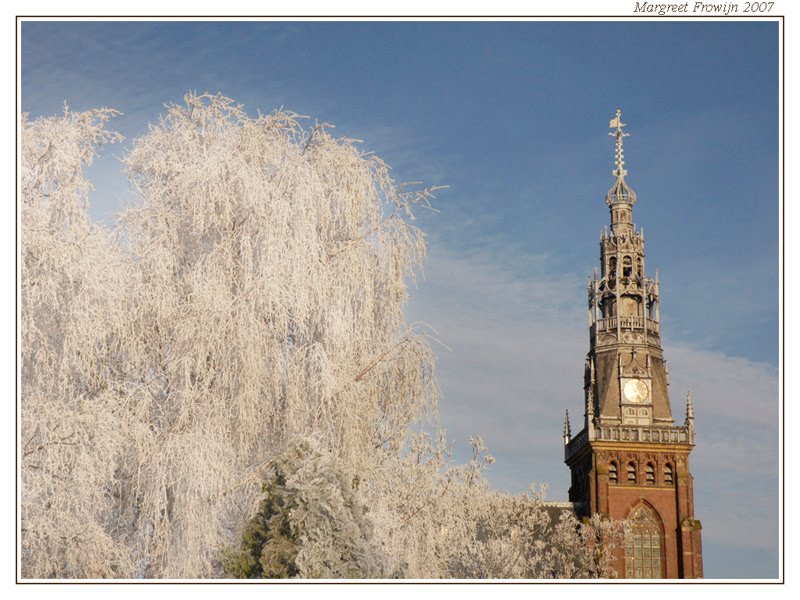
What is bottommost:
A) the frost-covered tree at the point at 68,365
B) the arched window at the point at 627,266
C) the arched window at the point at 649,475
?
the arched window at the point at 649,475

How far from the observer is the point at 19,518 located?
2208 cm

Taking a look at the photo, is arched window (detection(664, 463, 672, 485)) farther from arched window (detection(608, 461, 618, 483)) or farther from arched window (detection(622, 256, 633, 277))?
arched window (detection(622, 256, 633, 277))

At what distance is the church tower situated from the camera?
247ft

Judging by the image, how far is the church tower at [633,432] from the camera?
75438 mm

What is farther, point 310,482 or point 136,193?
point 136,193

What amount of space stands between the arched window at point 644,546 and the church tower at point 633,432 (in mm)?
59

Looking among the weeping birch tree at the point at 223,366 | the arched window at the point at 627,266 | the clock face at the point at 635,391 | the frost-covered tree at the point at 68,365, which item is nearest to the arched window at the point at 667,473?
the clock face at the point at 635,391

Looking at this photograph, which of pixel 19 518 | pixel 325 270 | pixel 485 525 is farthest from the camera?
pixel 485 525

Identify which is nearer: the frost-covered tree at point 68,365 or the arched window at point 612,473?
the frost-covered tree at point 68,365

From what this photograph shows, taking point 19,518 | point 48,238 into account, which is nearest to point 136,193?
point 48,238

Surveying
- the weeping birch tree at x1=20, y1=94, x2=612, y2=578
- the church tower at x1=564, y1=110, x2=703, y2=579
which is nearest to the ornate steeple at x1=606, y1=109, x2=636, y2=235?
the church tower at x1=564, y1=110, x2=703, y2=579

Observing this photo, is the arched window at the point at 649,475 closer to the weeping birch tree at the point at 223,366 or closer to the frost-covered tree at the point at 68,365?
the weeping birch tree at the point at 223,366
